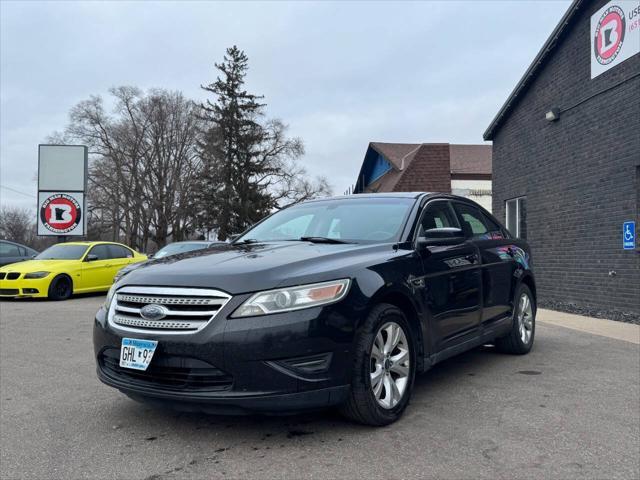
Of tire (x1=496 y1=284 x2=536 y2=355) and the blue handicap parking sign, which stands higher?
the blue handicap parking sign

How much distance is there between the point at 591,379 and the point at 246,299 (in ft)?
11.4

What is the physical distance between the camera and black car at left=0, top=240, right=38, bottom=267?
14.6m

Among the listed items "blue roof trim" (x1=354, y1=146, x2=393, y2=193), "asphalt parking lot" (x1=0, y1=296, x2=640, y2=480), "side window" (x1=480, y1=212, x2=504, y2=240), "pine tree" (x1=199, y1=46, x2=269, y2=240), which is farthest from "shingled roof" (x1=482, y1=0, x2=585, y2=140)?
"pine tree" (x1=199, y1=46, x2=269, y2=240)

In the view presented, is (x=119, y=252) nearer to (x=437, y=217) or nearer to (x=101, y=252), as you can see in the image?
(x=101, y=252)

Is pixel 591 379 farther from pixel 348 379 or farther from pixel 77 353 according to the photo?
pixel 77 353

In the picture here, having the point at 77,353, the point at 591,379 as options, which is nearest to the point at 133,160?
the point at 77,353

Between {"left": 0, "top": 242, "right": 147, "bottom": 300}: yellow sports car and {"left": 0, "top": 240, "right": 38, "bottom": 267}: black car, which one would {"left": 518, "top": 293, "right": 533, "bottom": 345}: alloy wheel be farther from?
{"left": 0, "top": 240, "right": 38, "bottom": 267}: black car

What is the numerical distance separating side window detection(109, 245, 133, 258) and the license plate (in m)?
11.6

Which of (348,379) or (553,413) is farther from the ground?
(348,379)

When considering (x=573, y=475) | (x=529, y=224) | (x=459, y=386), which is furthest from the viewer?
(x=529, y=224)

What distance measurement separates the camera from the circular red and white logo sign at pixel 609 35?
978 centimetres

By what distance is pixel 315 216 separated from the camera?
4852mm

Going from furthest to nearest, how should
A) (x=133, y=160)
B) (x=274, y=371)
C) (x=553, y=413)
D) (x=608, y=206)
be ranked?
(x=133, y=160)
(x=608, y=206)
(x=553, y=413)
(x=274, y=371)

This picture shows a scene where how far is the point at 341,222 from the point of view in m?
4.62
